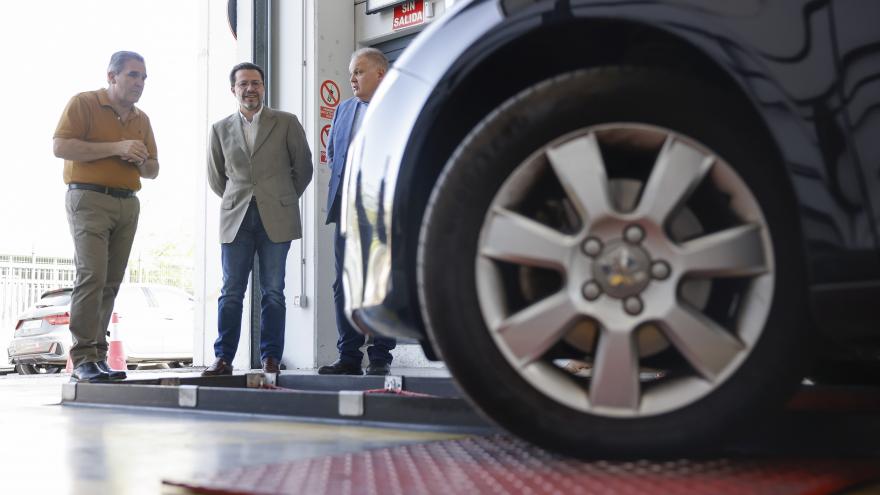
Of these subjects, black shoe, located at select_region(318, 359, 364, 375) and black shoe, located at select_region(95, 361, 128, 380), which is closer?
black shoe, located at select_region(95, 361, 128, 380)

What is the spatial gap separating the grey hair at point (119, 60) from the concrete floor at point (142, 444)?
1.85 m

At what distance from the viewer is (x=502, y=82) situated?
180cm

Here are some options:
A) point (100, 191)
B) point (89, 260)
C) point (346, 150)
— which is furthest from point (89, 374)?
point (346, 150)

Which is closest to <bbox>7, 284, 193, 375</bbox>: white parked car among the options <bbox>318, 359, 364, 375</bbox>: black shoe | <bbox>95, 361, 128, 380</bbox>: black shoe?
<bbox>95, 361, 128, 380</bbox>: black shoe

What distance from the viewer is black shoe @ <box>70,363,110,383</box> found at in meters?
4.19

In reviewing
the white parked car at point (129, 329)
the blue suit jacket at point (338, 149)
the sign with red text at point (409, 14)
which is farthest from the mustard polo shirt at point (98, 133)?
the white parked car at point (129, 329)

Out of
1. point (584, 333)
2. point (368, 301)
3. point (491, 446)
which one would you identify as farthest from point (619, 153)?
point (491, 446)

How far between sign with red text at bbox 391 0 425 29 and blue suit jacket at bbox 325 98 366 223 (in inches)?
74.7

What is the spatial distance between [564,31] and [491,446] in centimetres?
100

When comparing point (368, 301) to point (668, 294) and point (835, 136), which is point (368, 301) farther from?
point (835, 136)

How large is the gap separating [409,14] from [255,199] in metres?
2.40

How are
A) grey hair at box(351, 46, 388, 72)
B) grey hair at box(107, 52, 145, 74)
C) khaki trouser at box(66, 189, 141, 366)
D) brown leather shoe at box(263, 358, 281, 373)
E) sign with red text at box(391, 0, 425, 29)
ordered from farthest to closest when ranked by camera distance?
1. sign with red text at box(391, 0, 425, 29)
2. brown leather shoe at box(263, 358, 281, 373)
3. grey hair at box(351, 46, 388, 72)
4. grey hair at box(107, 52, 145, 74)
5. khaki trouser at box(66, 189, 141, 366)

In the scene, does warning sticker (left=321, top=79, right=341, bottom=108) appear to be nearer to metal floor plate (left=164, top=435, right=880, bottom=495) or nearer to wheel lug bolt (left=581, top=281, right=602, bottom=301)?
metal floor plate (left=164, top=435, right=880, bottom=495)

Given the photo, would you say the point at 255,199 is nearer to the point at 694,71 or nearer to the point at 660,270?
the point at 694,71
